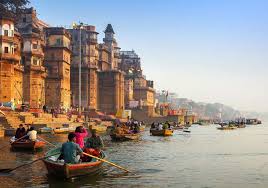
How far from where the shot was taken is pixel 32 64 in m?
84.0

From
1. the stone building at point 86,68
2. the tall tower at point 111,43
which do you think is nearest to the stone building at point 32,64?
the stone building at point 86,68

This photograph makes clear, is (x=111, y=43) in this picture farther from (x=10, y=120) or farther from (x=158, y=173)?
(x=158, y=173)

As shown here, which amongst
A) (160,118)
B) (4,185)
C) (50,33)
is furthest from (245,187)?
(160,118)

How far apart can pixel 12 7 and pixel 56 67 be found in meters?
15.3

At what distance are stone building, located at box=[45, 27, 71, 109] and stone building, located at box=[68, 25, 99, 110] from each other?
38.8ft

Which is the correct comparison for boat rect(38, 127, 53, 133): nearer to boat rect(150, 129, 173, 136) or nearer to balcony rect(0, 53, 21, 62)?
boat rect(150, 129, 173, 136)

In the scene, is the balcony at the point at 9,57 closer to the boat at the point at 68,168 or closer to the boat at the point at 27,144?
the boat at the point at 27,144

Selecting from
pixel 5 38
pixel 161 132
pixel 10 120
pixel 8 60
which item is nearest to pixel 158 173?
pixel 10 120

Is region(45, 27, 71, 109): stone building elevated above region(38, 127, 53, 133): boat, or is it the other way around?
region(45, 27, 71, 109): stone building

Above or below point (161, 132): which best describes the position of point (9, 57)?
above

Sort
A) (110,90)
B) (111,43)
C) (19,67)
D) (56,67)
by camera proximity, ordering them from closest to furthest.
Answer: (19,67) → (56,67) → (110,90) → (111,43)

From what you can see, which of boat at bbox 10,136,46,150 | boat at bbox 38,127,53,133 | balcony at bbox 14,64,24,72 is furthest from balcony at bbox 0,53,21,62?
boat at bbox 10,136,46,150

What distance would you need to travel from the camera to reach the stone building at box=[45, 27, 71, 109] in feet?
314

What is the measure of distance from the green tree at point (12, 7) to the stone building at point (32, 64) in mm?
→ 1920
